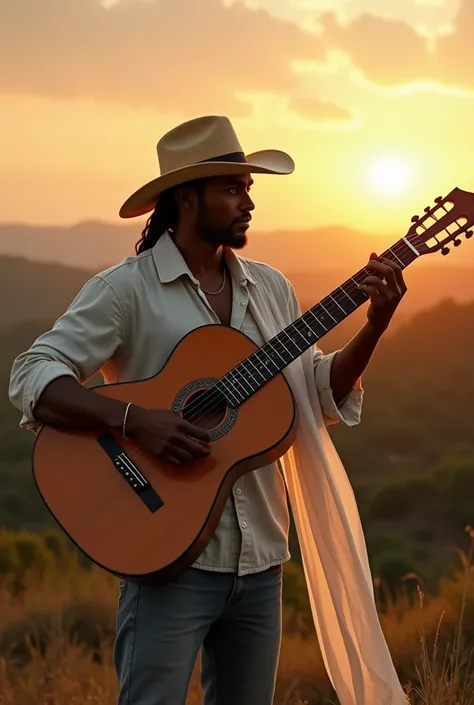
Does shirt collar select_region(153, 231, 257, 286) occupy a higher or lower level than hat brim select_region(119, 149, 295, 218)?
lower

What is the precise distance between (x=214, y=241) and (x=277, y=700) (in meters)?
1.90

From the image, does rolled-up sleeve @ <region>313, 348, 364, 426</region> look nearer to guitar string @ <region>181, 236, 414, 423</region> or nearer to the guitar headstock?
guitar string @ <region>181, 236, 414, 423</region>

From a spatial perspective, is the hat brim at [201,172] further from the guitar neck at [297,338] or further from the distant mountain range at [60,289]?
the distant mountain range at [60,289]

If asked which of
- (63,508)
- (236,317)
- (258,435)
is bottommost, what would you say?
(258,435)

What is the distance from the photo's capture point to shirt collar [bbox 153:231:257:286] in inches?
81.1

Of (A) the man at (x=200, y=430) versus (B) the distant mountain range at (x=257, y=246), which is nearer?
(A) the man at (x=200, y=430)

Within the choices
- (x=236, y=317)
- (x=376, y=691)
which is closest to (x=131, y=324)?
(x=236, y=317)

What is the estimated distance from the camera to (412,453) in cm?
414

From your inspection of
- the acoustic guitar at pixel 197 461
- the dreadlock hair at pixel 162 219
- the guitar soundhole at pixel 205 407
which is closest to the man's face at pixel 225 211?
the dreadlock hair at pixel 162 219

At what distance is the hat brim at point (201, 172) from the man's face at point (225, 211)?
3 cm

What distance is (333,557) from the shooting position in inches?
82.3

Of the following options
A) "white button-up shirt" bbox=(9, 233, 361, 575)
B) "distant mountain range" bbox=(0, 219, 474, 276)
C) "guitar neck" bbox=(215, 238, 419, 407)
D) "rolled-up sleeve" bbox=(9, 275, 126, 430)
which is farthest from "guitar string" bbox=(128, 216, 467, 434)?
"distant mountain range" bbox=(0, 219, 474, 276)

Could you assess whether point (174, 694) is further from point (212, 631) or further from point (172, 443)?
point (172, 443)

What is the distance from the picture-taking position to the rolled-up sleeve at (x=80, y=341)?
1985 mm
